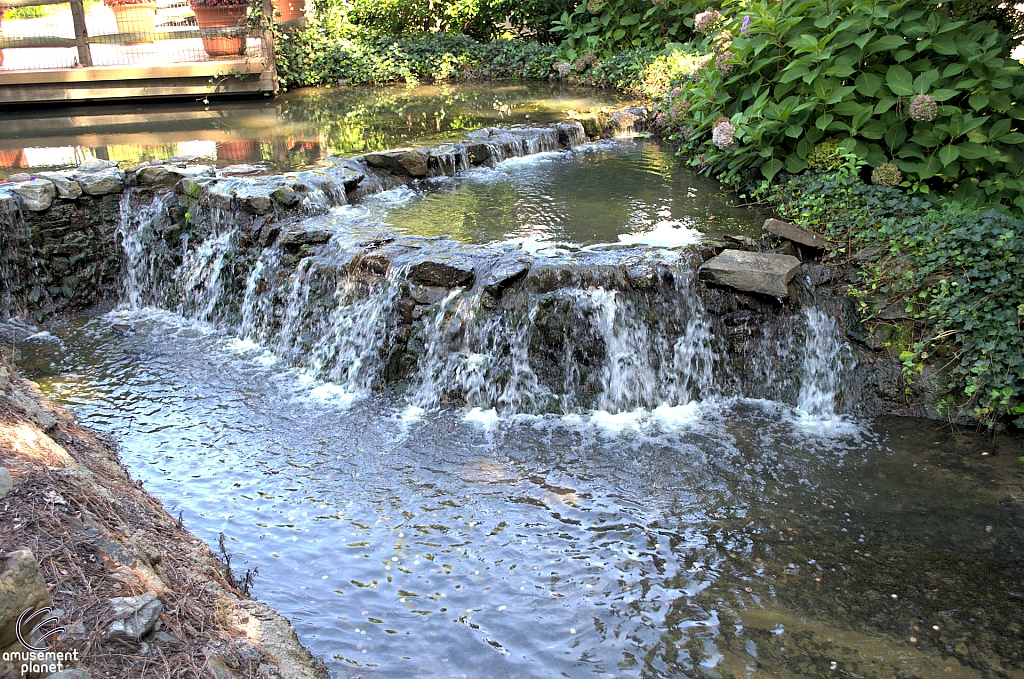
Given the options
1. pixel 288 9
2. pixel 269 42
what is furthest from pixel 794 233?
pixel 288 9

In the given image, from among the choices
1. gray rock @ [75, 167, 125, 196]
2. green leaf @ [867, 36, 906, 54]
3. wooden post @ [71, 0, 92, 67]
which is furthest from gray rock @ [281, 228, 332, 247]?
wooden post @ [71, 0, 92, 67]

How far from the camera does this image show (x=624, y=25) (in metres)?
13.4

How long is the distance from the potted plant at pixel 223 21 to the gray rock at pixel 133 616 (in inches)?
452

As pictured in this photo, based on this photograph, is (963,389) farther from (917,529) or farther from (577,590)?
(577,590)

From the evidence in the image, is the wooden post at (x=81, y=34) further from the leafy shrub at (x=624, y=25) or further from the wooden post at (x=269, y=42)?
the leafy shrub at (x=624, y=25)

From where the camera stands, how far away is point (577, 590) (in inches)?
153

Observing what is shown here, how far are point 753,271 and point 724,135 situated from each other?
2.34 metres

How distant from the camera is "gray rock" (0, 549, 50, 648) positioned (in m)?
2.12

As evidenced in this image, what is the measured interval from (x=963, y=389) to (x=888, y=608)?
7.45 ft

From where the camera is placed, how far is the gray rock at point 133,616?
2.38 metres

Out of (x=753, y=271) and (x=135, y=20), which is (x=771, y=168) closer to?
(x=753, y=271)

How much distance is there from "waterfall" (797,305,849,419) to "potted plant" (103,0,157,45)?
423 inches

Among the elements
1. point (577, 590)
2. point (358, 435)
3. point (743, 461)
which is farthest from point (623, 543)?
point (358, 435)

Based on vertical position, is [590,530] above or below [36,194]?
below
